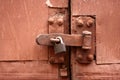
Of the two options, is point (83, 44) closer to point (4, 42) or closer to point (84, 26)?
point (84, 26)

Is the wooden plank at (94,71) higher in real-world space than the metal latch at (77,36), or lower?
lower

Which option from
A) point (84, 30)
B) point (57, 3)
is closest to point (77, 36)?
point (84, 30)

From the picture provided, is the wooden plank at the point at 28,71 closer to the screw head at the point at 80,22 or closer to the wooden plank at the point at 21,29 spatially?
the wooden plank at the point at 21,29

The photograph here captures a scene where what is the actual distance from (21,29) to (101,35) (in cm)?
29

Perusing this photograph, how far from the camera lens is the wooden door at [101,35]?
1.24m

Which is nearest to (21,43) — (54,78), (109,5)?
(54,78)

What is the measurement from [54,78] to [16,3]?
1.01ft

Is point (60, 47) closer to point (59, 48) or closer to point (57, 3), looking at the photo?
point (59, 48)

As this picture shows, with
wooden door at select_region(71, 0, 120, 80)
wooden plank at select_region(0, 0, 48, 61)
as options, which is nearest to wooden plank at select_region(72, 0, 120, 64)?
wooden door at select_region(71, 0, 120, 80)

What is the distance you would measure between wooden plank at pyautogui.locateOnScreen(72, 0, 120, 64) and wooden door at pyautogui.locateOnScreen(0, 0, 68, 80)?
70 millimetres

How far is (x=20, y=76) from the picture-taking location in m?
1.24

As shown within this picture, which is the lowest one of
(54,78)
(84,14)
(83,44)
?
(54,78)

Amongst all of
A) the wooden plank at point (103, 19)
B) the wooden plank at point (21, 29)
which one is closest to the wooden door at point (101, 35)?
the wooden plank at point (103, 19)

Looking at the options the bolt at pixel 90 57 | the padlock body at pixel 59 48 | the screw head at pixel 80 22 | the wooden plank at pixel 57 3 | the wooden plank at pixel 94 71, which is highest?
the wooden plank at pixel 57 3
